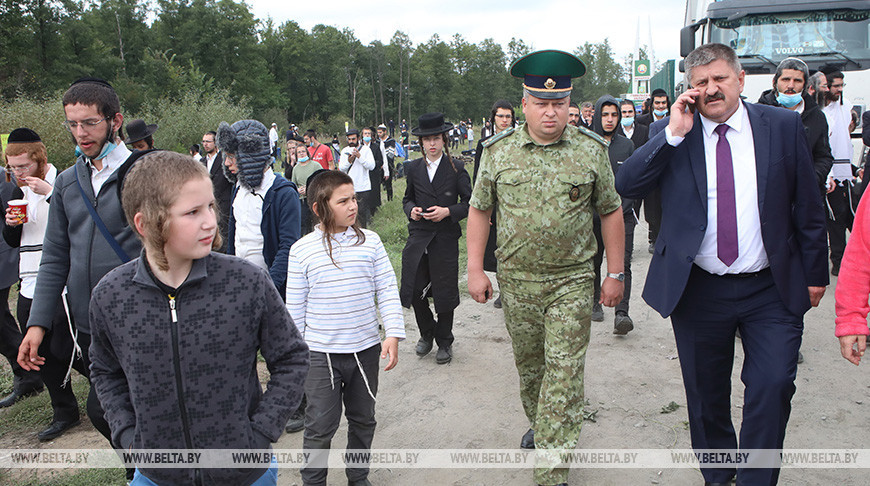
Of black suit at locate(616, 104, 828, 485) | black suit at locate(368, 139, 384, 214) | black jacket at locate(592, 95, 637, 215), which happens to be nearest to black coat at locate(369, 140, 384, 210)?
black suit at locate(368, 139, 384, 214)

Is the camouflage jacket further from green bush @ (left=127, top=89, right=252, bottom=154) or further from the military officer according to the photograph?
green bush @ (left=127, top=89, right=252, bottom=154)

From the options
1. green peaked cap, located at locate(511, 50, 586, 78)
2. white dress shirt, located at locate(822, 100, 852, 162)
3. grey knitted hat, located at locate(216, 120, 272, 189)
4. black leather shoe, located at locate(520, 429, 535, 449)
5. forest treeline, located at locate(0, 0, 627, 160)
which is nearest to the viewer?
green peaked cap, located at locate(511, 50, 586, 78)

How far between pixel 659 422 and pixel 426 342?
230cm

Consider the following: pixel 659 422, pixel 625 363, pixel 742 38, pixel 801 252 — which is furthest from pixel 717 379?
pixel 742 38

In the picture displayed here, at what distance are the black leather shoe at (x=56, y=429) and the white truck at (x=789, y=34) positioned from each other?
31.5ft

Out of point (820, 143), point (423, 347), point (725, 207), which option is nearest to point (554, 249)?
point (725, 207)

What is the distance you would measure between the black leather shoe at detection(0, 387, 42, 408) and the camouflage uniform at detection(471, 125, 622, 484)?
431cm

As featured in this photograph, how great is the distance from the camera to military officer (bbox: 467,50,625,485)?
3.51 metres

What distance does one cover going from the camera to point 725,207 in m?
3.13

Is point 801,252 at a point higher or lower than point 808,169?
lower

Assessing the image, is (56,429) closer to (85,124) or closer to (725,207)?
(85,124)

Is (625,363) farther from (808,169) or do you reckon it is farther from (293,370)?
Result: (293,370)

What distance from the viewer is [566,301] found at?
11.8 feet

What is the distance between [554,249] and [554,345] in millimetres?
531
